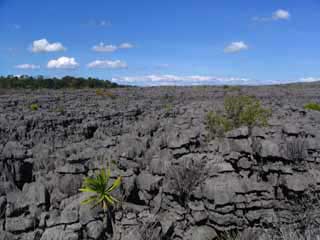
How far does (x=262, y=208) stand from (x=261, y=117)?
6728mm

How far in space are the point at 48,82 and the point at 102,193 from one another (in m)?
63.2

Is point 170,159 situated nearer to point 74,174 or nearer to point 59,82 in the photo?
point 74,174

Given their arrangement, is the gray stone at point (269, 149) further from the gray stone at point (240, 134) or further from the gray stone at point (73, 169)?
the gray stone at point (73, 169)

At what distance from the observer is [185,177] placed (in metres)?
7.14

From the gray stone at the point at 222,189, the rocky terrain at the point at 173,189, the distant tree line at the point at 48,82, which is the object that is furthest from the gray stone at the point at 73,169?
the distant tree line at the point at 48,82

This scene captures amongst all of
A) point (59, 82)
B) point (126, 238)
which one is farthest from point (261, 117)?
point (59, 82)

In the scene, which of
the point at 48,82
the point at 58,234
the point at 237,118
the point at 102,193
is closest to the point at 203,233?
the point at 102,193

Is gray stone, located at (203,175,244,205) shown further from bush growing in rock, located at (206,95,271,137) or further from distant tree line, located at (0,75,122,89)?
distant tree line, located at (0,75,122,89)

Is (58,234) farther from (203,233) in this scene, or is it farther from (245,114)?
(245,114)

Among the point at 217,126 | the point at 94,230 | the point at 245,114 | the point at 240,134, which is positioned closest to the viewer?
the point at 94,230

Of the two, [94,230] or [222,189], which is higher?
[222,189]

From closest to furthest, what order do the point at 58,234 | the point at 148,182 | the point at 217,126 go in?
the point at 58,234
the point at 148,182
the point at 217,126

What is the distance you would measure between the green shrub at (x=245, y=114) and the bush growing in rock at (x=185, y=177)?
4.81m

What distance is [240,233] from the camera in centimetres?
612
